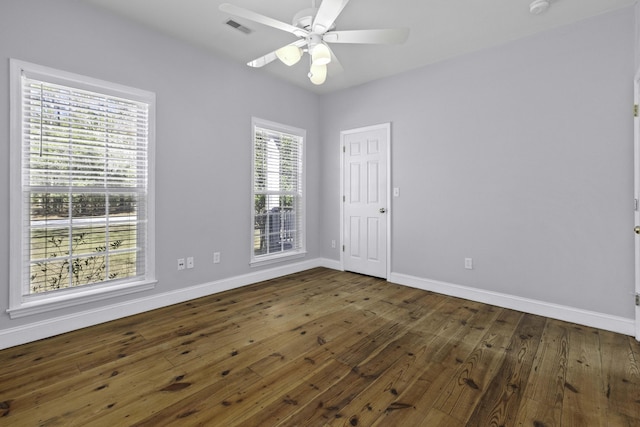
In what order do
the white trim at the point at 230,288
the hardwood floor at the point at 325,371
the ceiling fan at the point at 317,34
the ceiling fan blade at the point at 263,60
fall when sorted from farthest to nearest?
1. the ceiling fan blade at the point at 263,60
2. the white trim at the point at 230,288
3. the ceiling fan at the point at 317,34
4. the hardwood floor at the point at 325,371

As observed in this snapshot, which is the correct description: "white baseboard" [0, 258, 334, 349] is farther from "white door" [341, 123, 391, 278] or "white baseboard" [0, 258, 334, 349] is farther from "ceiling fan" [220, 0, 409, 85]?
"ceiling fan" [220, 0, 409, 85]

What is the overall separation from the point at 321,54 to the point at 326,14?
0.78 feet

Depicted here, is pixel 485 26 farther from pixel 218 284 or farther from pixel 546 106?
pixel 218 284

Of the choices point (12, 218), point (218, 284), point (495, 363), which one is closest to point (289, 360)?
point (495, 363)

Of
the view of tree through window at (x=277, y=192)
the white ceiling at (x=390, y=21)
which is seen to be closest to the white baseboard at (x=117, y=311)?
the view of tree through window at (x=277, y=192)

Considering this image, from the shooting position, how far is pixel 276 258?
4.35 metres

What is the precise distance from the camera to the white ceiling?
2.61 metres

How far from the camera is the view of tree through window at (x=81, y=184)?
8.01ft

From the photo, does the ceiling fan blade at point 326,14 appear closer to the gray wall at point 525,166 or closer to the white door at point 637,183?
the gray wall at point 525,166

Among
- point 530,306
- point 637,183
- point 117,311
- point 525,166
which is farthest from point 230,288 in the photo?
point 637,183

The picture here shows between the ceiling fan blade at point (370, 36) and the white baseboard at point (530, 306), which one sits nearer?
the ceiling fan blade at point (370, 36)

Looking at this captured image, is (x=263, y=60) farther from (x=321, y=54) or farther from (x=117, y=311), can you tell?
(x=117, y=311)

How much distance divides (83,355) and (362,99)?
A: 14.0 ft

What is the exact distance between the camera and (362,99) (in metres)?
4.45
